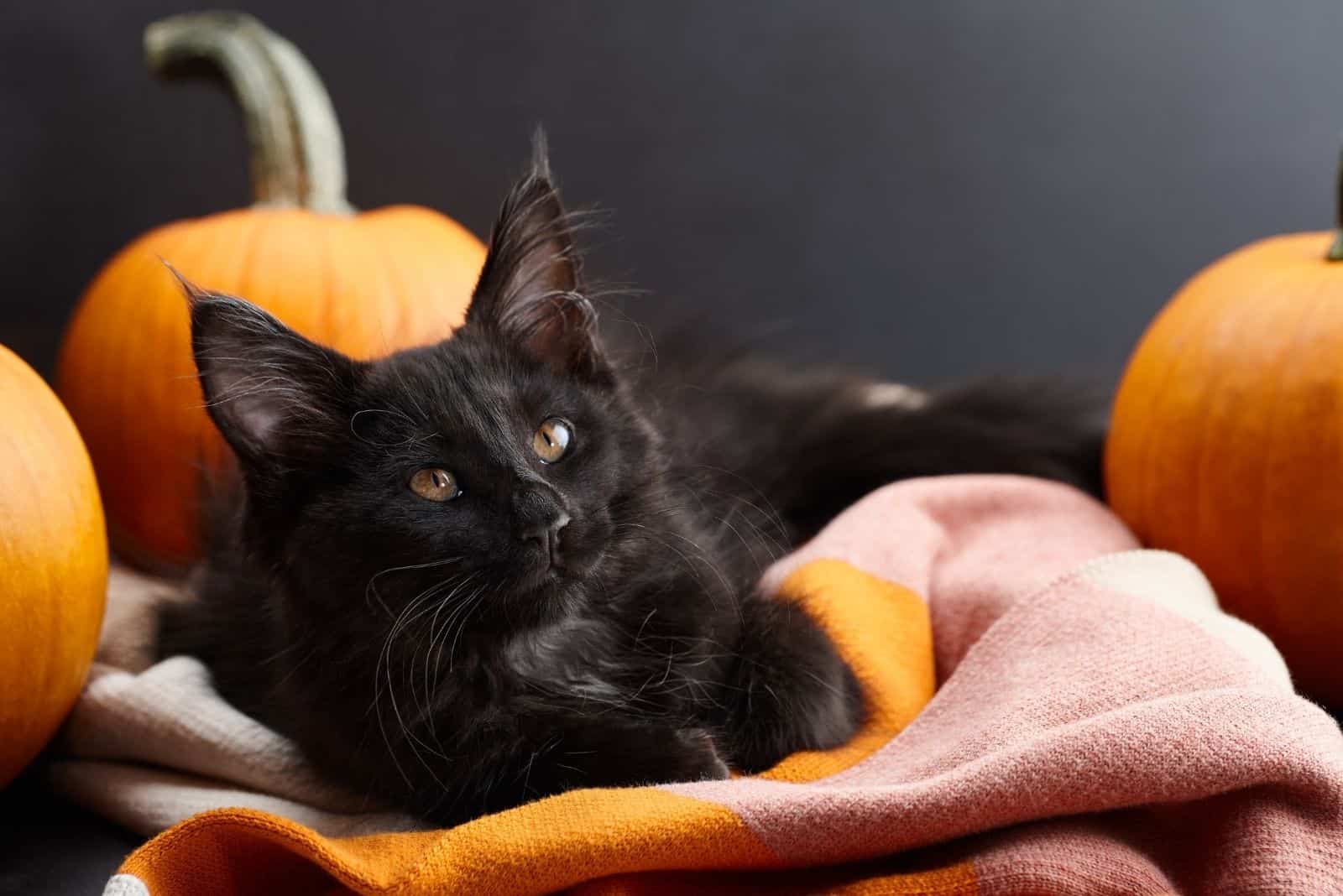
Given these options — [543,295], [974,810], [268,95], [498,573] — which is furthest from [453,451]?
[268,95]

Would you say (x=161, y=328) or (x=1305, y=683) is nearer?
(x=1305, y=683)

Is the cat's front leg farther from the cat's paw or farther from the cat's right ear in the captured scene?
the cat's right ear

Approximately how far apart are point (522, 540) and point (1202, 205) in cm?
190

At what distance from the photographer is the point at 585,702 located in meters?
1.27

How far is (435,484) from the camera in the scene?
1167mm

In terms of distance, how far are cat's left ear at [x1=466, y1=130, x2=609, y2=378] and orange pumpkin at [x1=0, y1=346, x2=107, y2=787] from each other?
1.70ft

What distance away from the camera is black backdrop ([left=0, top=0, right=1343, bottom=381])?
2.32 m

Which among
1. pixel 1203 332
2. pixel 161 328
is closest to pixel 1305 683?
pixel 1203 332

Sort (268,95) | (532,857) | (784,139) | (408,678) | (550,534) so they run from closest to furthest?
(532,857), (550,534), (408,678), (268,95), (784,139)

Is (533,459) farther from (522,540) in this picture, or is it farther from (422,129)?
(422,129)

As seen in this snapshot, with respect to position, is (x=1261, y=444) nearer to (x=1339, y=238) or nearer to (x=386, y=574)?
(x=1339, y=238)

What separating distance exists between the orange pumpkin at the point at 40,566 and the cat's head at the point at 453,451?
0.26m

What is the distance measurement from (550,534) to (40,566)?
2.02 ft

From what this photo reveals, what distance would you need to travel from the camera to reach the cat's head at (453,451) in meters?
1.12
